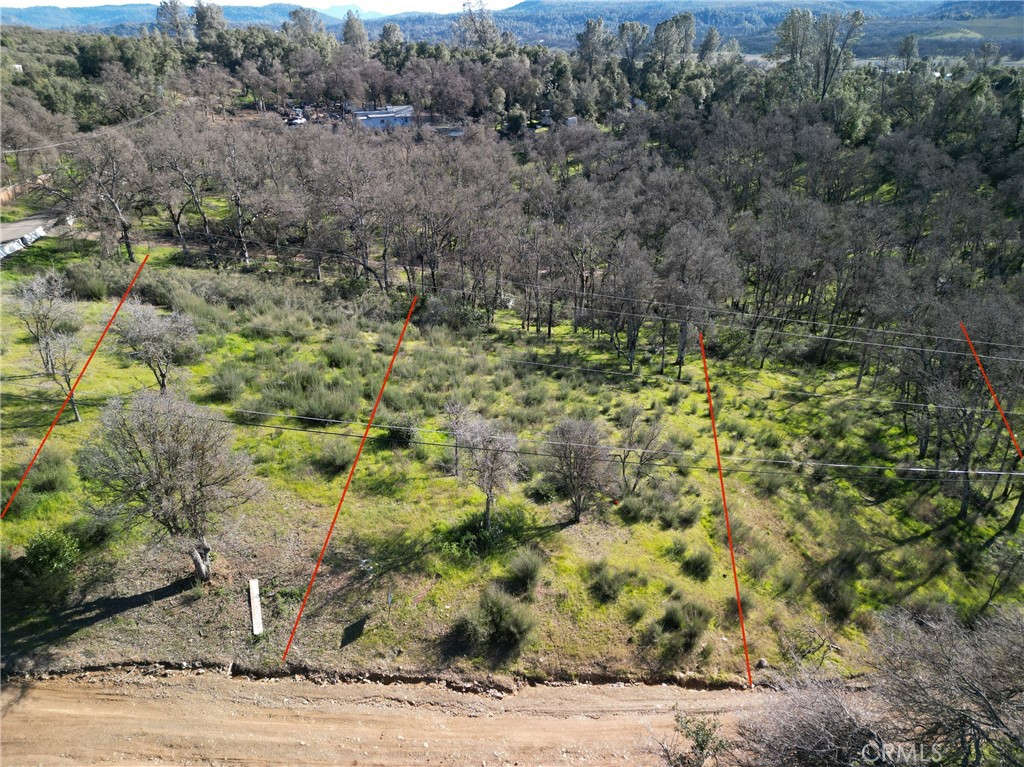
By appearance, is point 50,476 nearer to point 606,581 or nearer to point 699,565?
point 606,581

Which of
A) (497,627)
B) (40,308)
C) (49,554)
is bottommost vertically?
(497,627)

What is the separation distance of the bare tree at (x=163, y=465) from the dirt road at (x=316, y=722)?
125 inches

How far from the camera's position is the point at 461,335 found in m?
32.0

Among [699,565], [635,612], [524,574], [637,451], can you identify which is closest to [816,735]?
[635,612]

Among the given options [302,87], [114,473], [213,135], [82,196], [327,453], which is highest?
[302,87]

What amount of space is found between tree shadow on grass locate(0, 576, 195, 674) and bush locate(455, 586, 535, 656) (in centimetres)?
697

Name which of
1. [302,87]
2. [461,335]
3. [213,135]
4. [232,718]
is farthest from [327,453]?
[302,87]

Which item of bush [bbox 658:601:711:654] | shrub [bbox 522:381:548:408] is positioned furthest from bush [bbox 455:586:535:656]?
shrub [bbox 522:381:548:408]

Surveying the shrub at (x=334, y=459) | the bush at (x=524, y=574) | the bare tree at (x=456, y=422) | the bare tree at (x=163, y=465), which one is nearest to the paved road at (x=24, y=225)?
the shrub at (x=334, y=459)

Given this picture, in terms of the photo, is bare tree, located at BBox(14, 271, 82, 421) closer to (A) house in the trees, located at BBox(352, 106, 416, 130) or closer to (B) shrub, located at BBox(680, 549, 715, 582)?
(B) shrub, located at BBox(680, 549, 715, 582)

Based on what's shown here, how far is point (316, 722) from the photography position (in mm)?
11117

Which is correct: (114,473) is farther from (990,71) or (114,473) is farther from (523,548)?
(990,71)

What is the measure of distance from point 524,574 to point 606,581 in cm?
217

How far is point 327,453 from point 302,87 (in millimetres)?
83715
